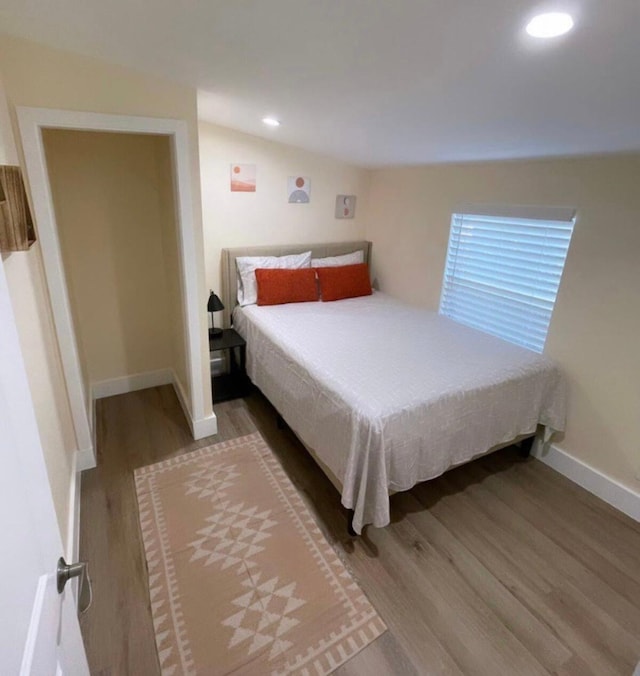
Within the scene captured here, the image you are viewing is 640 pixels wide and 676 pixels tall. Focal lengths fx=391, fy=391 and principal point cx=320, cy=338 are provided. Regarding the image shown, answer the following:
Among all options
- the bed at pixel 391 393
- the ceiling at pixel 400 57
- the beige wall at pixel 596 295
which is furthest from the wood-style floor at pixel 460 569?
the ceiling at pixel 400 57

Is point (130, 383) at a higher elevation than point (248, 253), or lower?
lower

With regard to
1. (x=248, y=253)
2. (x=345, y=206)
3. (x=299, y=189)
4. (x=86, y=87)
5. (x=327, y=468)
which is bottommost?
(x=327, y=468)

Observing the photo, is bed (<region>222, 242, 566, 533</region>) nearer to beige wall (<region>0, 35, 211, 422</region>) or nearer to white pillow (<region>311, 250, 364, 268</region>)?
white pillow (<region>311, 250, 364, 268</region>)

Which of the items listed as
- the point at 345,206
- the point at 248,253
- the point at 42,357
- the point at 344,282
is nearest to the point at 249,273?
the point at 248,253

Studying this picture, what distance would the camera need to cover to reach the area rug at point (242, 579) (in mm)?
1508

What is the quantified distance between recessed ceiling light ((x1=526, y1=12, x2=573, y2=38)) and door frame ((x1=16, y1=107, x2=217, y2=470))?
1.61 meters

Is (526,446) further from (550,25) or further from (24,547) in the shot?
(24,547)

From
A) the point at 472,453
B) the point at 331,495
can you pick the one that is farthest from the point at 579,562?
the point at 331,495

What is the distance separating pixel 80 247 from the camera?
277 cm

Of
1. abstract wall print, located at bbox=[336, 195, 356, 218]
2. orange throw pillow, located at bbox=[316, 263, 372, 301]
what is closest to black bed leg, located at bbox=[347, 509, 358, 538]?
orange throw pillow, located at bbox=[316, 263, 372, 301]

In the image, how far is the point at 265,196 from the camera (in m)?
3.40

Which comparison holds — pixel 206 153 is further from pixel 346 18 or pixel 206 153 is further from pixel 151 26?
pixel 346 18

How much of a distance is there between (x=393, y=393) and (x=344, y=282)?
5.85 ft

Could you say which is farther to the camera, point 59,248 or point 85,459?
point 85,459
